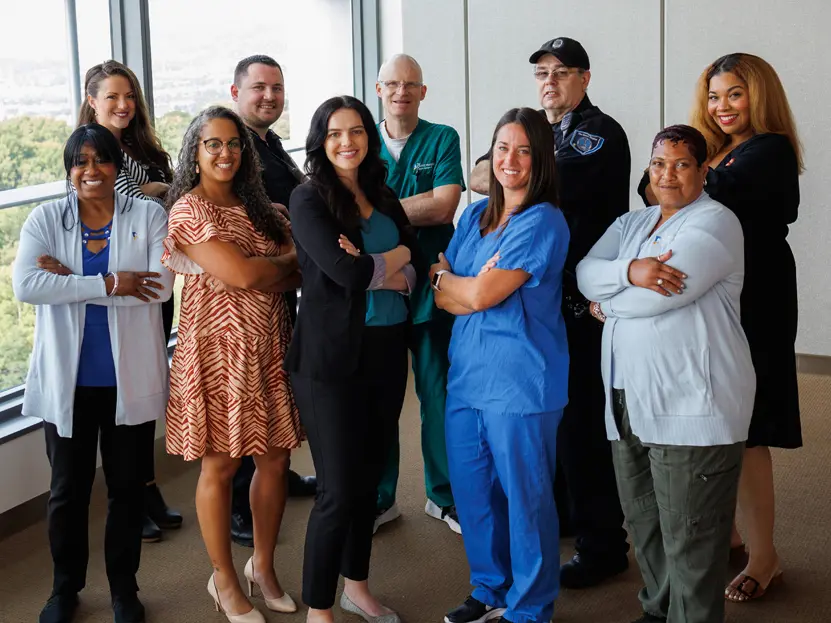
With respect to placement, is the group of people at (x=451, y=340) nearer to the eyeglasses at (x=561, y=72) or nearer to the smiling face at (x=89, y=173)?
the smiling face at (x=89, y=173)

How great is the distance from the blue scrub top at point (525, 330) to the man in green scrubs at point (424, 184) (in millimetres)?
638

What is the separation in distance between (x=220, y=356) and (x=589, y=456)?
1.25 metres

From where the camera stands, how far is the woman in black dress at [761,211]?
2.78 meters

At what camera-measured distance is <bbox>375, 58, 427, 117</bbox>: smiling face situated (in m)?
3.45

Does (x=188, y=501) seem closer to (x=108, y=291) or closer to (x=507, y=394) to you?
(x=108, y=291)

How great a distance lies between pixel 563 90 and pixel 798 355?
2.91 meters

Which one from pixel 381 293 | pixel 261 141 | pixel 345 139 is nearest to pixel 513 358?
pixel 381 293

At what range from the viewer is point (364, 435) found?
2.75 m

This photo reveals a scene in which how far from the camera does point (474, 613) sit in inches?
115

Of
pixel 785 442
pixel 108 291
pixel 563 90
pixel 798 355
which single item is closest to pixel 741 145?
pixel 563 90

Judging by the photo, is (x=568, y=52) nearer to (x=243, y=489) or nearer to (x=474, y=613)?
(x=474, y=613)

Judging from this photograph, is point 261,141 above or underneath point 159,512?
above

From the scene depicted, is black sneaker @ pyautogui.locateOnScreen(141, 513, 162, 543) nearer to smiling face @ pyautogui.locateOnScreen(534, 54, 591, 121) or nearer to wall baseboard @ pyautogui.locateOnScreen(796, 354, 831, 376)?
smiling face @ pyautogui.locateOnScreen(534, 54, 591, 121)

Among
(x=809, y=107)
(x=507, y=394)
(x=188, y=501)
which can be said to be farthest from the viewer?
(x=809, y=107)
